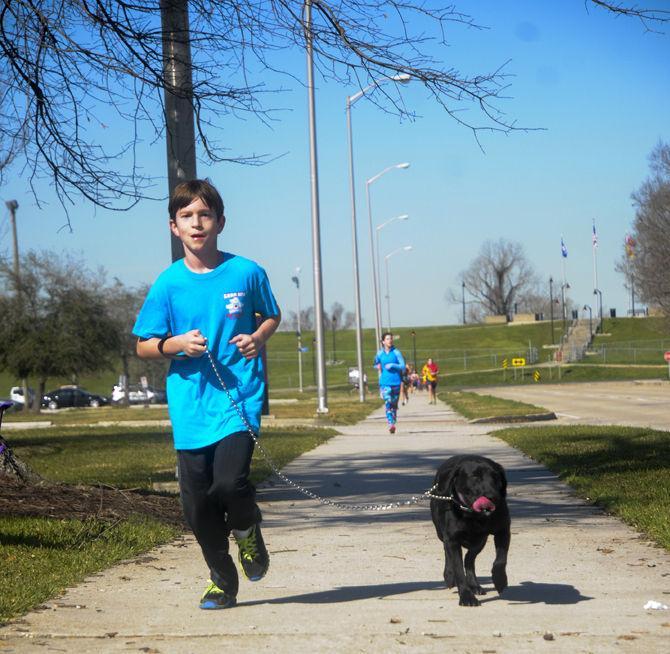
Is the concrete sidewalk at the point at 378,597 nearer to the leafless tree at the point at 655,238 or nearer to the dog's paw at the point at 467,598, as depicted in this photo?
the dog's paw at the point at 467,598

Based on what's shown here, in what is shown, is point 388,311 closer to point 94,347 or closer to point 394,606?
point 94,347

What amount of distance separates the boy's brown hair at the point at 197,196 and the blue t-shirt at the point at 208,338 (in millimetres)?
279

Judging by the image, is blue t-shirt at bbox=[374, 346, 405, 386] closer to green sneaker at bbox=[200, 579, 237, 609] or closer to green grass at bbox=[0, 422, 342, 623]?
green grass at bbox=[0, 422, 342, 623]

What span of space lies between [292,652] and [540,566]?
2593 millimetres

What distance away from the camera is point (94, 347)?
186 ft

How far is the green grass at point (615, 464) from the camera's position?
915 centimetres

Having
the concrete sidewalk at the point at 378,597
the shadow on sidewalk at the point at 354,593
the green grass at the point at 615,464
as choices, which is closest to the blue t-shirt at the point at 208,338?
the concrete sidewalk at the point at 378,597

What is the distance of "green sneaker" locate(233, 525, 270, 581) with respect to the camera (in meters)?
5.84

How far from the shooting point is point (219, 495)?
18.5 feet

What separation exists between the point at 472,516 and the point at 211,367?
1.40 metres

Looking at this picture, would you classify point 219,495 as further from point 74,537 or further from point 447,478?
point 74,537

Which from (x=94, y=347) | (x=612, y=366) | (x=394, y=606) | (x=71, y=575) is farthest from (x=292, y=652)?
(x=612, y=366)

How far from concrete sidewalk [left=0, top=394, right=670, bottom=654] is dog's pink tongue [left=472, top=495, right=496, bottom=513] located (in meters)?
0.49

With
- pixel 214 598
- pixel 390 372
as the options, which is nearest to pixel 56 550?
pixel 214 598
